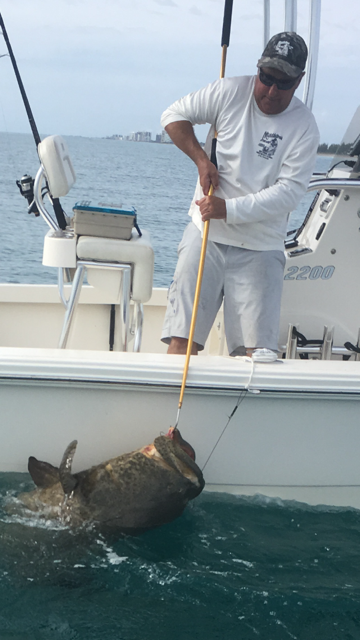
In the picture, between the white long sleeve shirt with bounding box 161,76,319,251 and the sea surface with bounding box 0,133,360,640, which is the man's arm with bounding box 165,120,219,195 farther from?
the sea surface with bounding box 0,133,360,640

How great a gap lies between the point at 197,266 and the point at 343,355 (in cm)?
120

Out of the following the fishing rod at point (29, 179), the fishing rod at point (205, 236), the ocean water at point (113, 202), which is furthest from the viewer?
the ocean water at point (113, 202)

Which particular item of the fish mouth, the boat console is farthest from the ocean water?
the fish mouth

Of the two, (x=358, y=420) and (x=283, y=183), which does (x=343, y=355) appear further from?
(x=283, y=183)

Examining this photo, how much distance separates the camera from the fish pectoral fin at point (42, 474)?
2.88 meters

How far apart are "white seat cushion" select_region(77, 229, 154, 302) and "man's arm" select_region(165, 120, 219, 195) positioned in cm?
46

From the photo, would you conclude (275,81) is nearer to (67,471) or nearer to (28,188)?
(28,188)

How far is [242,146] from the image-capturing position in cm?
306

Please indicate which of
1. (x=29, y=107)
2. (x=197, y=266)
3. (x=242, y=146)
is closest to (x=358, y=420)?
(x=197, y=266)

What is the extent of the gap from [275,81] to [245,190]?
0.49 meters

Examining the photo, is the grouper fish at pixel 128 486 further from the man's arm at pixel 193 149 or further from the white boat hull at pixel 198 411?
the man's arm at pixel 193 149

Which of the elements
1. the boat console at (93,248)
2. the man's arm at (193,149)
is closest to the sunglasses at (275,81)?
the man's arm at (193,149)

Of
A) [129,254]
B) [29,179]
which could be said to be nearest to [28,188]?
[29,179]

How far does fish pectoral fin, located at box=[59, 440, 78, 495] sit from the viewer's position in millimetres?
2791
